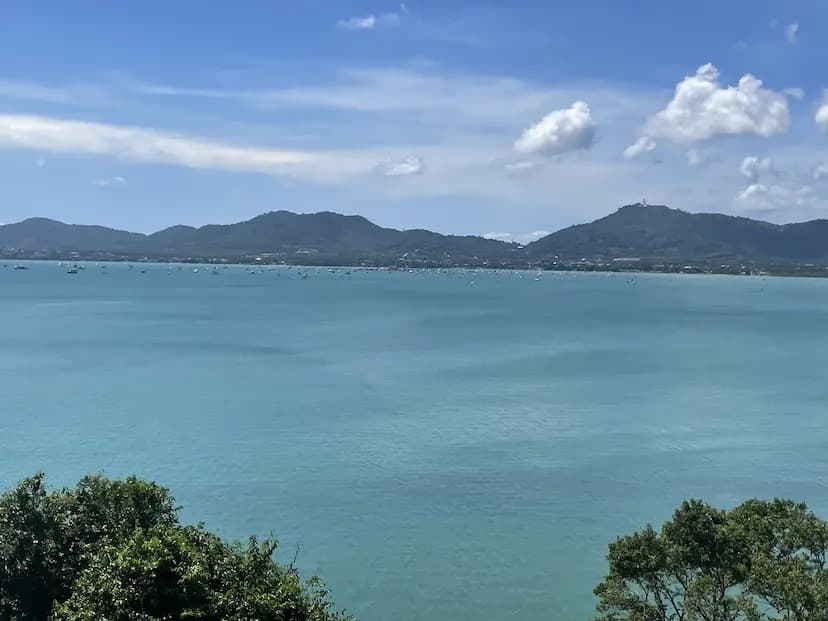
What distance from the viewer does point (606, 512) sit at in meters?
25.7

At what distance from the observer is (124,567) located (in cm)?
1017

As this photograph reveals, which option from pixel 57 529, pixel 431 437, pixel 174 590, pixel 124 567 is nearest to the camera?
pixel 124 567

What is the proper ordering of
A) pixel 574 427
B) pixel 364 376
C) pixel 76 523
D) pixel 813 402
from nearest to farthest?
pixel 76 523 → pixel 574 427 → pixel 813 402 → pixel 364 376

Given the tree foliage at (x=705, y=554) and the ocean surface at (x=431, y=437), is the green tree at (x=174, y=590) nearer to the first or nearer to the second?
the tree foliage at (x=705, y=554)

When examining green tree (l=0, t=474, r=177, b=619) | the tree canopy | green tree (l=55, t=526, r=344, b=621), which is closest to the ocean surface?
green tree (l=0, t=474, r=177, b=619)

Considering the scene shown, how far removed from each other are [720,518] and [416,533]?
11.6m

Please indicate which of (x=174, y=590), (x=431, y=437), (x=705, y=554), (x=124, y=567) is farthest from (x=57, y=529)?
(x=431, y=437)

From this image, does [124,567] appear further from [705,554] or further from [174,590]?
[705,554]

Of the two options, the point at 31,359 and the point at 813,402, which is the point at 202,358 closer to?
the point at 31,359

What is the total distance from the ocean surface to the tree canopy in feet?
24.8

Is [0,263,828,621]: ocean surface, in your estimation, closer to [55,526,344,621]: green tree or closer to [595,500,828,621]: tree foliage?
[595,500,828,621]: tree foliage

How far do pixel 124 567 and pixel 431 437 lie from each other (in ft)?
81.7

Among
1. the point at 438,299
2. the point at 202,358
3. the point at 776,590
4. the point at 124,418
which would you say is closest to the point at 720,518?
the point at 776,590

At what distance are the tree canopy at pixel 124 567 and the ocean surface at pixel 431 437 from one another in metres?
7.56
